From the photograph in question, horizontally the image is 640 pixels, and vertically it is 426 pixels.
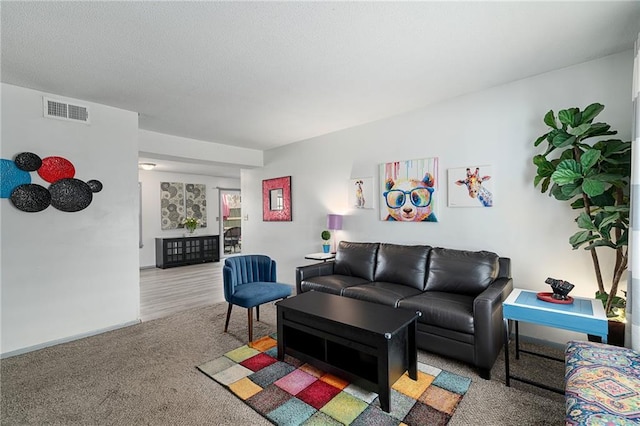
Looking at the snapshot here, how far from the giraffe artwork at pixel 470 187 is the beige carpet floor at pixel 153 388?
145cm

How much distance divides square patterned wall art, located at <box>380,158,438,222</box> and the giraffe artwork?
20 centimetres

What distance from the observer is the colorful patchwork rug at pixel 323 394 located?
72.9 inches

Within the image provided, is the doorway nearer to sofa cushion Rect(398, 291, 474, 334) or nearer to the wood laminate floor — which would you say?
the wood laminate floor

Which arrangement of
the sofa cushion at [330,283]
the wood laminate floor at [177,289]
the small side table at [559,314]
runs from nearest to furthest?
the small side table at [559,314], the sofa cushion at [330,283], the wood laminate floor at [177,289]

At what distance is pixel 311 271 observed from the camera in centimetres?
364

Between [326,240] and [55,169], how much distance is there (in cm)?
323

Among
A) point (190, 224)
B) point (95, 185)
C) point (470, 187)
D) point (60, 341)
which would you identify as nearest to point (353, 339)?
point (470, 187)

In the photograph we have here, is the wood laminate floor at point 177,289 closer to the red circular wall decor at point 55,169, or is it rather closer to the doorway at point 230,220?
the doorway at point 230,220

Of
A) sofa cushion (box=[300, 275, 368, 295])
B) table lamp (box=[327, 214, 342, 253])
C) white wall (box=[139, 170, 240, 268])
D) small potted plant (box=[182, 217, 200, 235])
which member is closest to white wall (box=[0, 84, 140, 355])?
sofa cushion (box=[300, 275, 368, 295])

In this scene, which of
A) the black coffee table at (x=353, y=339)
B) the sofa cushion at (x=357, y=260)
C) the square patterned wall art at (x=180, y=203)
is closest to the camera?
the black coffee table at (x=353, y=339)

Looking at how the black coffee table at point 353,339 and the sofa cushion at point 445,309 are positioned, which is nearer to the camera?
the black coffee table at point 353,339

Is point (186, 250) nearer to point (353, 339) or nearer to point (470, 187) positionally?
point (353, 339)

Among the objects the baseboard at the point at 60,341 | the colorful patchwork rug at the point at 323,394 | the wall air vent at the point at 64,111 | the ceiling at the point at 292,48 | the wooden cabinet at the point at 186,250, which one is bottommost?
the baseboard at the point at 60,341

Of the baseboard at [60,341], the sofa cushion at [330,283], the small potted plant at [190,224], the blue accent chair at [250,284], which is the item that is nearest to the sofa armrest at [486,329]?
the sofa cushion at [330,283]
